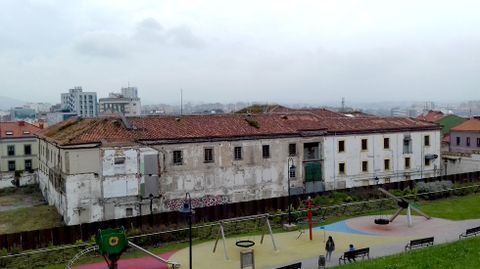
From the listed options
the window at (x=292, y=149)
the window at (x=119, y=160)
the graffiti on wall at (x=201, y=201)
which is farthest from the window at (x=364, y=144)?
the window at (x=119, y=160)

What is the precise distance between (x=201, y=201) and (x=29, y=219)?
15421 mm

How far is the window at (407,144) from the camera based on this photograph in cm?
5847

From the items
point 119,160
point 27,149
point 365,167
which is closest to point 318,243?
point 119,160

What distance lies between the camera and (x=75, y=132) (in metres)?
46.2

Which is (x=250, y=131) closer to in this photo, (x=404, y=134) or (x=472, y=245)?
(x=404, y=134)

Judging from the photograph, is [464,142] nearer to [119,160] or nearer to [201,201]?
[201,201]

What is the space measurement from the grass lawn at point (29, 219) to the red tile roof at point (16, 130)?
2492 cm

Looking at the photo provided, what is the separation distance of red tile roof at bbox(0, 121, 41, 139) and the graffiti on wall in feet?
118

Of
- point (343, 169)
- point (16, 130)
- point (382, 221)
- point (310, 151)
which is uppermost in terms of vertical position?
point (16, 130)

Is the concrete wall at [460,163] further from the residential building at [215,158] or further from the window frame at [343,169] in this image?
the window frame at [343,169]

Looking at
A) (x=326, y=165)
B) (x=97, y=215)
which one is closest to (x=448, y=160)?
(x=326, y=165)

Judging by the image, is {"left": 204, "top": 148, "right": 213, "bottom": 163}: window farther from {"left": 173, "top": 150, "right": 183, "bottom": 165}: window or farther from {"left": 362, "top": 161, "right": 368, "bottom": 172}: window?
{"left": 362, "top": 161, "right": 368, "bottom": 172}: window

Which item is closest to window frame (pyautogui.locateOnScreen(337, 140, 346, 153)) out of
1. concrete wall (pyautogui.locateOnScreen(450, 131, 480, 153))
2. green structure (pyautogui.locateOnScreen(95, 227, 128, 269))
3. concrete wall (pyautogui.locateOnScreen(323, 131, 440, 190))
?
concrete wall (pyautogui.locateOnScreen(323, 131, 440, 190))

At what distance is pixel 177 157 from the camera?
46250mm
